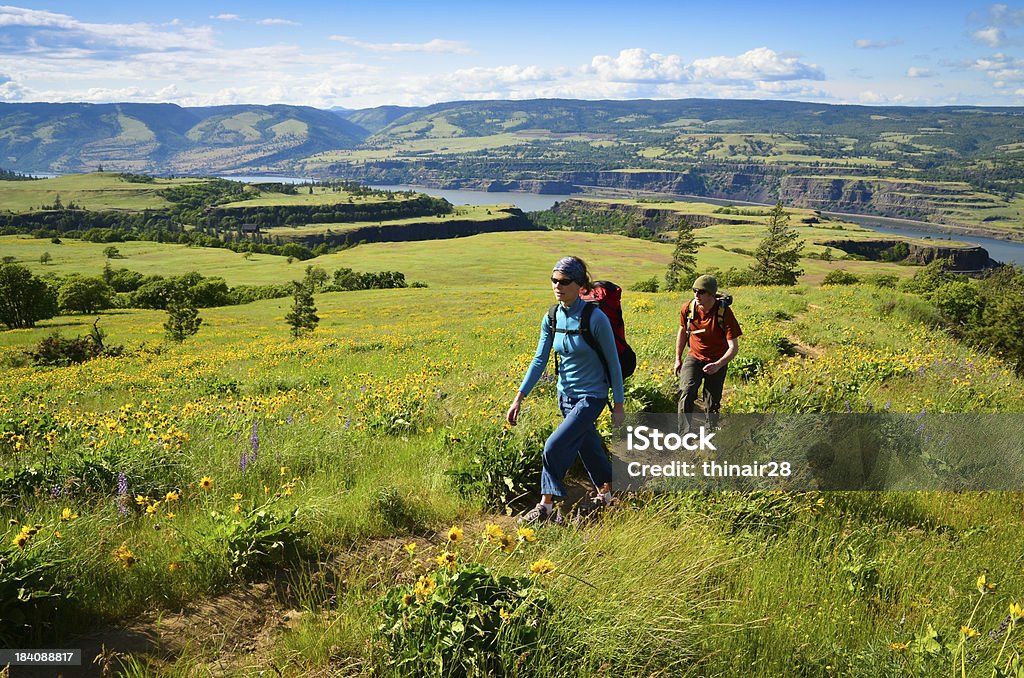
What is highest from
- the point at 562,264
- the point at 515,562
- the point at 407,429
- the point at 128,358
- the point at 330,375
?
the point at 562,264

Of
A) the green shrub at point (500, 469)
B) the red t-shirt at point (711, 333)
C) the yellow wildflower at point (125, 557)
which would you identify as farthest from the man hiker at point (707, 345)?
the yellow wildflower at point (125, 557)

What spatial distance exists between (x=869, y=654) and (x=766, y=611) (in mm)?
635

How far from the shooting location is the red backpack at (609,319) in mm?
5500

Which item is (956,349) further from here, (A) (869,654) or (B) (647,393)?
(A) (869,654)

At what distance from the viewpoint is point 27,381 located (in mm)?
19297

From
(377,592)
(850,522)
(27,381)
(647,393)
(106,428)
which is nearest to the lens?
(377,592)

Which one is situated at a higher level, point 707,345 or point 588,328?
point 588,328

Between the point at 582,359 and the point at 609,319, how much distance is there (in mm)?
821

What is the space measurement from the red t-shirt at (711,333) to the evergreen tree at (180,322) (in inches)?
1372

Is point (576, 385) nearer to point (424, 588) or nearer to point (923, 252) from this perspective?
point (424, 588)

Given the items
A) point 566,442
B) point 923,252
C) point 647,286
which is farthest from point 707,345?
point 923,252

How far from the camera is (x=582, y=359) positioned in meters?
5.62

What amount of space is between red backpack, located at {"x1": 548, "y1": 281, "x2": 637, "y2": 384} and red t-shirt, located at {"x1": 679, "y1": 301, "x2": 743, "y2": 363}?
157 centimetres

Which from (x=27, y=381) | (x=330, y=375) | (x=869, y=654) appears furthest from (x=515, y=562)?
(x=27, y=381)
